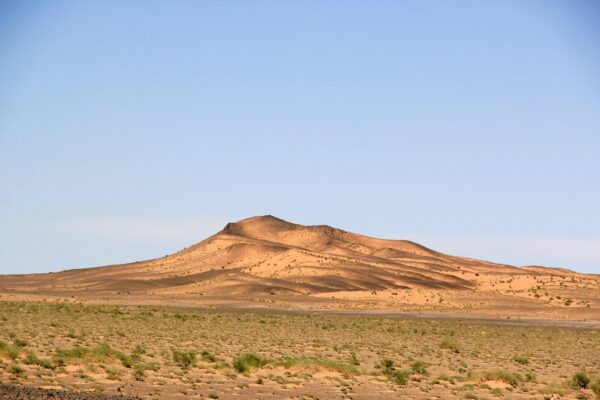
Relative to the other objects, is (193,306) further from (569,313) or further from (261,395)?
(261,395)

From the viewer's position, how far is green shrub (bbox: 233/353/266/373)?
3459 cm

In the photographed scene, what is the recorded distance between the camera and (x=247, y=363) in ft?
116

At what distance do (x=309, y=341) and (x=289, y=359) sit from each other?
1261cm

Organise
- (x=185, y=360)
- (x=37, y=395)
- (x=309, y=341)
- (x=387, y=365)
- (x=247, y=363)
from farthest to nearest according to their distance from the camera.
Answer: (x=309, y=341) < (x=387, y=365) < (x=185, y=360) < (x=247, y=363) < (x=37, y=395)

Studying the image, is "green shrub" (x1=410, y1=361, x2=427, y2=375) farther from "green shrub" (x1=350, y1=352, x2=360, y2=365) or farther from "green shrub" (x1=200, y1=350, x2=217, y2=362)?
"green shrub" (x1=200, y1=350, x2=217, y2=362)

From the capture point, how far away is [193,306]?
96.1m

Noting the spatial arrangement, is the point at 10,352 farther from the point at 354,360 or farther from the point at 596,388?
the point at 596,388

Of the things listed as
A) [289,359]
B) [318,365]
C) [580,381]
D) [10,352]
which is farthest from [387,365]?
[10,352]

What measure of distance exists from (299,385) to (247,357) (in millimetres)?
4683

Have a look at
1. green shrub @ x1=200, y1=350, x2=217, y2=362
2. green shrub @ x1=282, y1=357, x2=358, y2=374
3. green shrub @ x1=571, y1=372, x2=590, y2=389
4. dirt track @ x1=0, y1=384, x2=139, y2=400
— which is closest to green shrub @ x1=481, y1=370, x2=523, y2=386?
green shrub @ x1=571, y1=372, x2=590, y2=389

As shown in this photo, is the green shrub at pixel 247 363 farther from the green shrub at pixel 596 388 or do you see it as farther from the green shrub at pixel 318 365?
the green shrub at pixel 596 388

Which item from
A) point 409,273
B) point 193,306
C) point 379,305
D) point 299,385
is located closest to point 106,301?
point 193,306

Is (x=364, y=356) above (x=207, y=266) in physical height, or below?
below

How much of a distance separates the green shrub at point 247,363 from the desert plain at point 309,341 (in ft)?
0.26
